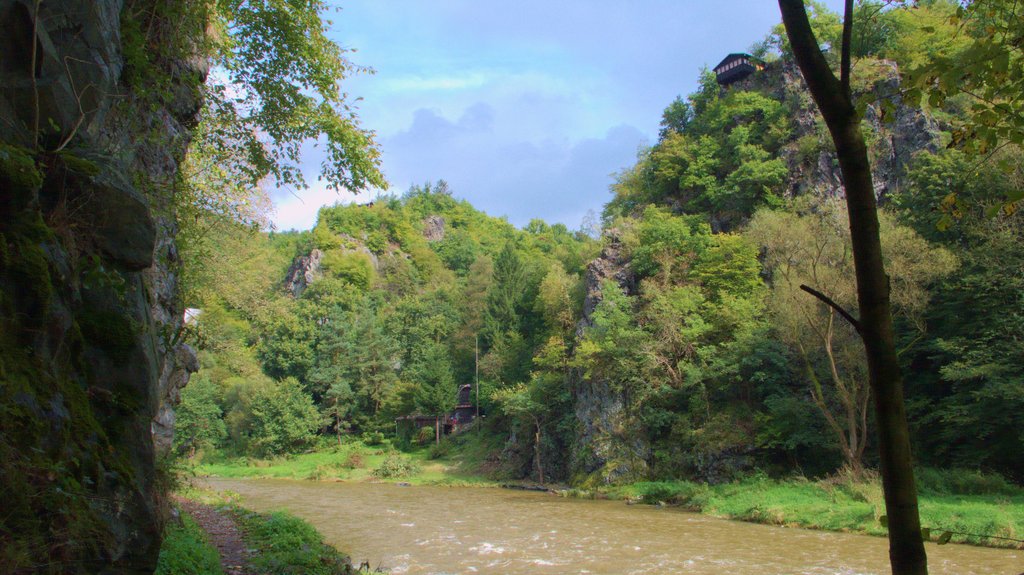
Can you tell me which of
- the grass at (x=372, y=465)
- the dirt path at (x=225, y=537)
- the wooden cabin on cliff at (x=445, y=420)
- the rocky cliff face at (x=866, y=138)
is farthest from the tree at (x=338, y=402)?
the rocky cliff face at (x=866, y=138)

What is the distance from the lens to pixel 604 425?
31828mm

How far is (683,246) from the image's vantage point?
3562 centimetres

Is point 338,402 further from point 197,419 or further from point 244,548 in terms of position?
point 244,548

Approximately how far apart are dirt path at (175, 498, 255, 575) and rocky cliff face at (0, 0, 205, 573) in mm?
5039

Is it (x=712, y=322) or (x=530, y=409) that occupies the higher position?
(x=712, y=322)

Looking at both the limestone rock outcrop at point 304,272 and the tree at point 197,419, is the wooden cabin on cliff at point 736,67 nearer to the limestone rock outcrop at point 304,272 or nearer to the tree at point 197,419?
the tree at point 197,419

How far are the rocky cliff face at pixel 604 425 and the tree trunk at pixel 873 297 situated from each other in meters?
28.2

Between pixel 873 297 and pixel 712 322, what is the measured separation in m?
29.7

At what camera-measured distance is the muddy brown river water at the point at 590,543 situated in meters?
13.3

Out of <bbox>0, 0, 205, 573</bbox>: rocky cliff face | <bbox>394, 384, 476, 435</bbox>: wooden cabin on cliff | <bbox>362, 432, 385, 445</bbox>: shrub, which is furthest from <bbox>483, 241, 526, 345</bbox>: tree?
<bbox>0, 0, 205, 573</bbox>: rocky cliff face

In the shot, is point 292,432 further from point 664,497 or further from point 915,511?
point 915,511

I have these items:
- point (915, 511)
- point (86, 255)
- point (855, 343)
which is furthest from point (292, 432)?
point (915, 511)

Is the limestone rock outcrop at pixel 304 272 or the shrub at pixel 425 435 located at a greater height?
the limestone rock outcrop at pixel 304 272

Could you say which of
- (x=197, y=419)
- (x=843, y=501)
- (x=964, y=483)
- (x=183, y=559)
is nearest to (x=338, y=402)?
(x=197, y=419)
